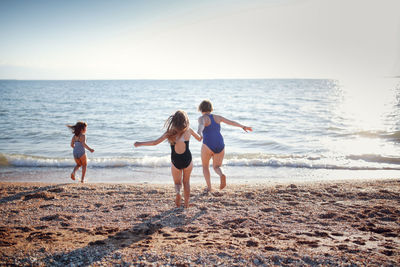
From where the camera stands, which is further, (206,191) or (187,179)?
(206,191)

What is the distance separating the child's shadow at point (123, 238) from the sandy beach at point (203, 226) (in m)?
0.01

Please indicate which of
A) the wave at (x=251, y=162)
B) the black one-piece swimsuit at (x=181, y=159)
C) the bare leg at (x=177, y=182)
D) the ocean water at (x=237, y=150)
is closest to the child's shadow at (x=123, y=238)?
the bare leg at (x=177, y=182)

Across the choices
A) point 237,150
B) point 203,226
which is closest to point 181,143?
point 203,226

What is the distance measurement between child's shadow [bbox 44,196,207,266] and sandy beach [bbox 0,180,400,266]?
0.04 feet

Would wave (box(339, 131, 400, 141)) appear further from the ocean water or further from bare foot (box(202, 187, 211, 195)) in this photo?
bare foot (box(202, 187, 211, 195))

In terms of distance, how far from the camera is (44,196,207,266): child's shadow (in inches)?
118

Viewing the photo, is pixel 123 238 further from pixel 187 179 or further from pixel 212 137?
pixel 212 137

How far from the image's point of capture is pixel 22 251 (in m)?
3.11

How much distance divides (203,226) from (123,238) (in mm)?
1181

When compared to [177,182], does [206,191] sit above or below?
below

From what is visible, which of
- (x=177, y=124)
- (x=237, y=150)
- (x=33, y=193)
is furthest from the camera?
(x=237, y=150)

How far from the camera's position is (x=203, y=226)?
13.3 ft

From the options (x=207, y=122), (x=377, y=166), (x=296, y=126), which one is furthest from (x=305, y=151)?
(x=207, y=122)

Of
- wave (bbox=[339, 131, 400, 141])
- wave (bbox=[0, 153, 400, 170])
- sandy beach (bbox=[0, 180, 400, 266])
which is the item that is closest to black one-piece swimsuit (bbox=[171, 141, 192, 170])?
sandy beach (bbox=[0, 180, 400, 266])
